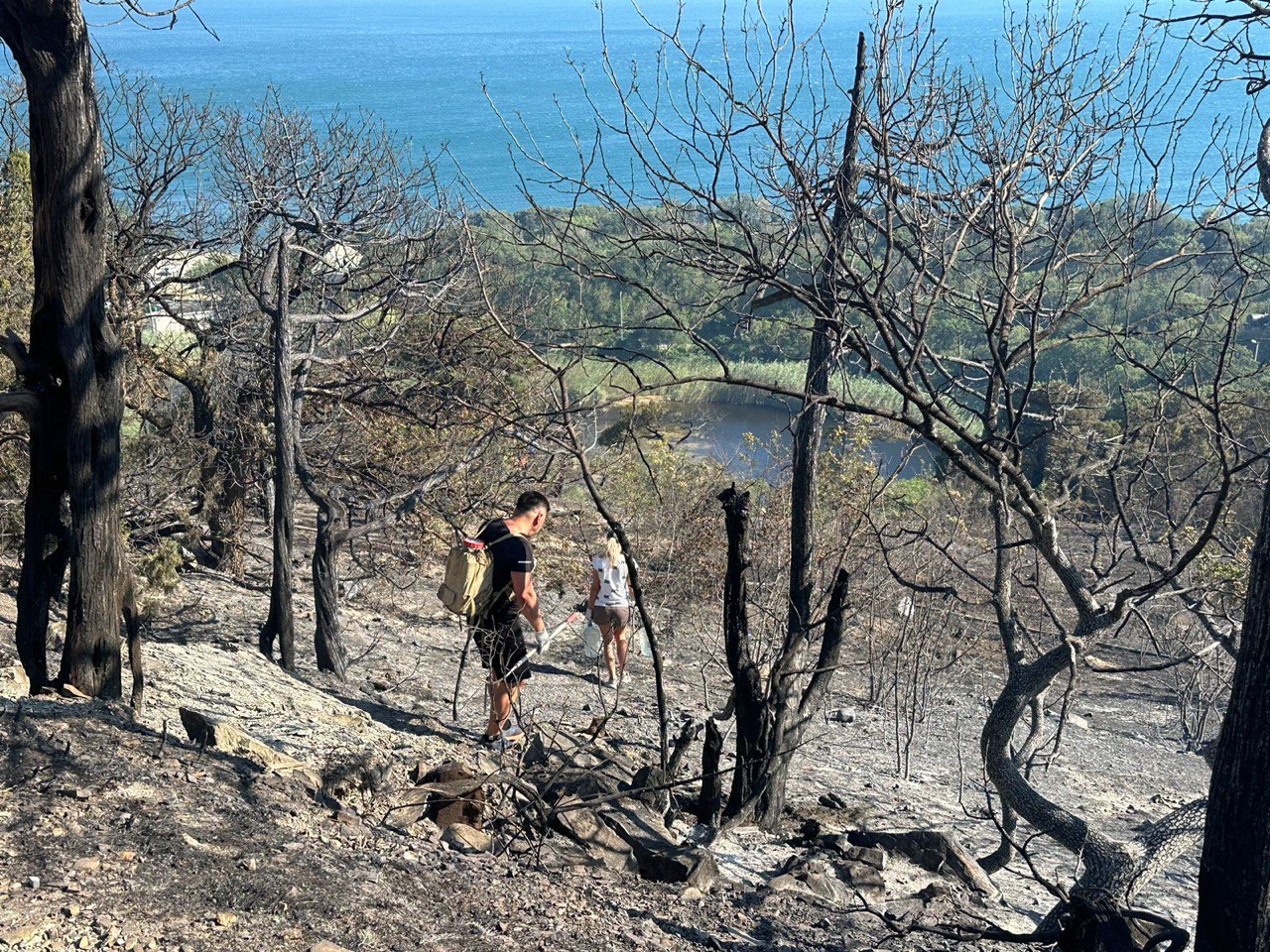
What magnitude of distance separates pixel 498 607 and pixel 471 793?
2000 millimetres

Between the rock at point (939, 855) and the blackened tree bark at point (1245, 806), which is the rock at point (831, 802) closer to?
the rock at point (939, 855)

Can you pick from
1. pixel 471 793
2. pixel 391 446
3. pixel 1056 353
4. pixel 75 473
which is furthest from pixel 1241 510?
pixel 75 473

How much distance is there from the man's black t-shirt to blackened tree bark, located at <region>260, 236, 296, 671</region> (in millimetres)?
1789

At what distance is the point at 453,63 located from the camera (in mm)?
85812

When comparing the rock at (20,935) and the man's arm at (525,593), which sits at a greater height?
the man's arm at (525,593)

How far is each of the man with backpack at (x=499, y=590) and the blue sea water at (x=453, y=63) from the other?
2.90m

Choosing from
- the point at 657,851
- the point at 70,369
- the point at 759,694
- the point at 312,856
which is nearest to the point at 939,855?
the point at 759,694

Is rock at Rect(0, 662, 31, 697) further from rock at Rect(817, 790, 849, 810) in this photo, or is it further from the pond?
the pond

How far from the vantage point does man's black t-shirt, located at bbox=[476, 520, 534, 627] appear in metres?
7.52

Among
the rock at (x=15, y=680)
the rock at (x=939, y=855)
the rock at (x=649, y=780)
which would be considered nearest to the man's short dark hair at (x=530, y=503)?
the rock at (x=649, y=780)

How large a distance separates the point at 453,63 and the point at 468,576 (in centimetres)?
8515

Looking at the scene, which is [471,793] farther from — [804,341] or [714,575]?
[804,341]

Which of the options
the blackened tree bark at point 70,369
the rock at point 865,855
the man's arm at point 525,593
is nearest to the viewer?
the blackened tree bark at point 70,369

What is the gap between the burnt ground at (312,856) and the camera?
152 inches
